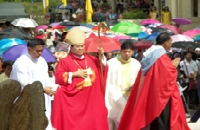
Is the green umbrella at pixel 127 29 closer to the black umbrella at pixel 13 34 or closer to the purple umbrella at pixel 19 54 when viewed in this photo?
the black umbrella at pixel 13 34

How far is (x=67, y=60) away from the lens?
23.3 feet

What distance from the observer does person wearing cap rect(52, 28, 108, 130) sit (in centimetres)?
705

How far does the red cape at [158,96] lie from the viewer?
6504 millimetres

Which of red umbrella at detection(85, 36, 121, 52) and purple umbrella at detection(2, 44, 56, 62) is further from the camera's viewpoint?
red umbrella at detection(85, 36, 121, 52)

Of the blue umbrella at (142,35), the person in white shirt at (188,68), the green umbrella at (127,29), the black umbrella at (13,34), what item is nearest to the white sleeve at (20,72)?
the person in white shirt at (188,68)

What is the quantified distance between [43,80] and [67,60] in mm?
651

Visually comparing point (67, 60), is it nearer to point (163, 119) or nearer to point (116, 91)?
point (116, 91)

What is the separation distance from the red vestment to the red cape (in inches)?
27.6

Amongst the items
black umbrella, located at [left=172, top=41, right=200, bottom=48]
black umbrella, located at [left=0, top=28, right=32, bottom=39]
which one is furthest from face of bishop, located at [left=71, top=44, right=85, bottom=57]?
black umbrella, located at [left=0, top=28, right=32, bottom=39]

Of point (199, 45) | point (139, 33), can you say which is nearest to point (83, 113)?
point (199, 45)

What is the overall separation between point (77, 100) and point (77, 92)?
0.41 feet

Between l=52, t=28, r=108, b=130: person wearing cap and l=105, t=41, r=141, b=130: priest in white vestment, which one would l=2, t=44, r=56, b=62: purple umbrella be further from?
l=52, t=28, r=108, b=130: person wearing cap

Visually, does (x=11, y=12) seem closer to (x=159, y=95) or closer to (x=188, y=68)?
(x=188, y=68)

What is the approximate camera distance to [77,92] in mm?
7148
